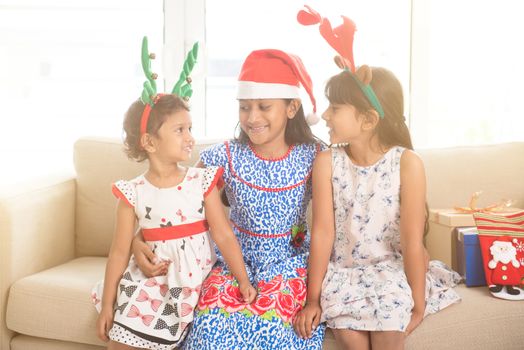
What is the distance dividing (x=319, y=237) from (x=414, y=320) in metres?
0.36

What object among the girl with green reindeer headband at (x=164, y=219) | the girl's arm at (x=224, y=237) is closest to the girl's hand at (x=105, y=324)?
the girl with green reindeer headband at (x=164, y=219)

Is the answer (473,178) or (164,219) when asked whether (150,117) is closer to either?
(164,219)

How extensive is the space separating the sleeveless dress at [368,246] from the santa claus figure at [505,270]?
13 centimetres

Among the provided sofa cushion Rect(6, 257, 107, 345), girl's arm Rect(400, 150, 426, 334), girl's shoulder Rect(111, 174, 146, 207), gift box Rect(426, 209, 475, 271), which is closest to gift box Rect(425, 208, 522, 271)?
gift box Rect(426, 209, 475, 271)

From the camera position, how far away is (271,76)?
2068 mm

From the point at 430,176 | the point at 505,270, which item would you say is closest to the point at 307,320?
the point at 505,270

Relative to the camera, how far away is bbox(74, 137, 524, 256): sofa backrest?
2404 millimetres

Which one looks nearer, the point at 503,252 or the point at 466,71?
the point at 503,252

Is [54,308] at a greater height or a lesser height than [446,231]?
lesser

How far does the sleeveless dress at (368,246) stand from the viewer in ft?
6.09

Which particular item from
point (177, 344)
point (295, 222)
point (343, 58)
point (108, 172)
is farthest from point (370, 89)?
point (108, 172)

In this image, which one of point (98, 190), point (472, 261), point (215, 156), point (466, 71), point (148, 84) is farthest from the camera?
point (466, 71)

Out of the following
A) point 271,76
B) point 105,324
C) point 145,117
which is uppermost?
point 271,76

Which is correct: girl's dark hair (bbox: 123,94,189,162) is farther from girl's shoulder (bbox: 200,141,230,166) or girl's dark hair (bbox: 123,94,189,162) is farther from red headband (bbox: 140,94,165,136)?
girl's shoulder (bbox: 200,141,230,166)
